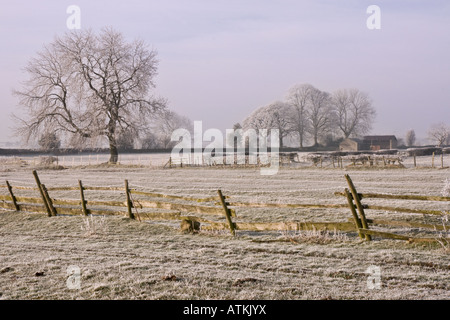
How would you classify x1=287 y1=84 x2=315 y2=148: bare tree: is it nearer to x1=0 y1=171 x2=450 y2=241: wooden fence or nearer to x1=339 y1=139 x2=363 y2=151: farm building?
x1=339 y1=139 x2=363 y2=151: farm building

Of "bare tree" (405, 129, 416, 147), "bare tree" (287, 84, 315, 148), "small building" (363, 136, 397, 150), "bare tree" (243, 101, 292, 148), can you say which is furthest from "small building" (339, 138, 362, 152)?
"bare tree" (405, 129, 416, 147)

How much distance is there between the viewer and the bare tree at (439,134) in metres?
91.2

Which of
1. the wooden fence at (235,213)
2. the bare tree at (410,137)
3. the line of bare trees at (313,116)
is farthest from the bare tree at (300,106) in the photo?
the wooden fence at (235,213)

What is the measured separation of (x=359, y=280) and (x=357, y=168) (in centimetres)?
2762

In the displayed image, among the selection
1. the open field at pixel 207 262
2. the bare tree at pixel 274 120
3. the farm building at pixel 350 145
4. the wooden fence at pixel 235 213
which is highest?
the bare tree at pixel 274 120

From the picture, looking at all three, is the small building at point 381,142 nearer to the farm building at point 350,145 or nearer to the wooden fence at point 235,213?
the farm building at point 350,145

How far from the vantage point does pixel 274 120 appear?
77.6m

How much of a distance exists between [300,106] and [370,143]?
14566 mm

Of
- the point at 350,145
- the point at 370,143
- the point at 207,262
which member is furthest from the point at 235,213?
the point at 370,143

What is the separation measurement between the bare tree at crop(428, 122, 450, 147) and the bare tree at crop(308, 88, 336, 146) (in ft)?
85.1

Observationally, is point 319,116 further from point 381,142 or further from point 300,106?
point 381,142

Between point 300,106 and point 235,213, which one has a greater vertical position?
point 300,106

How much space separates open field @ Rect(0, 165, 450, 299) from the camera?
731 centimetres

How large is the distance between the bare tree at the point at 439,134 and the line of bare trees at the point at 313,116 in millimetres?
15309
